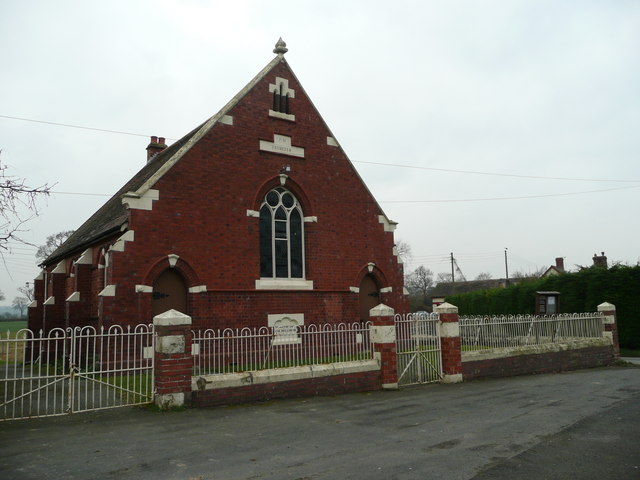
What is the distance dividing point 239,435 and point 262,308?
836 centimetres

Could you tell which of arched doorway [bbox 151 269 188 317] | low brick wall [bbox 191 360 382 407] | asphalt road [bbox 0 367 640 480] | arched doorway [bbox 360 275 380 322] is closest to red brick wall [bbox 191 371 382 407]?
low brick wall [bbox 191 360 382 407]

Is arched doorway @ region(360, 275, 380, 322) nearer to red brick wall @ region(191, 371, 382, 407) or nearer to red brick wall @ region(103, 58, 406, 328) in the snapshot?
red brick wall @ region(103, 58, 406, 328)

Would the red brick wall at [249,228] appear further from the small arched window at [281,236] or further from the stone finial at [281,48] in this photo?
the stone finial at [281,48]

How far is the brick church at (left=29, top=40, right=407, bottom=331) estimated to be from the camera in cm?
1454

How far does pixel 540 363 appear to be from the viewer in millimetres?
15852

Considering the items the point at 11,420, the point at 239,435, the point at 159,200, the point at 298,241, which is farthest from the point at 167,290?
the point at 239,435

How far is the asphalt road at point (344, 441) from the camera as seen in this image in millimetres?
6078

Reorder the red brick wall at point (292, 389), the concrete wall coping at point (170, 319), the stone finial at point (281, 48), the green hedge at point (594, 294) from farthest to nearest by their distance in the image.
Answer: the green hedge at point (594, 294) < the stone finial at point (281, 48) < the red brick wall at point (292, 389) < the concrete wall coping at point (170, 319)

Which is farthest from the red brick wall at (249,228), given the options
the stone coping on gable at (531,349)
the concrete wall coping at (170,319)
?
the stone coping on gable at (531,349)

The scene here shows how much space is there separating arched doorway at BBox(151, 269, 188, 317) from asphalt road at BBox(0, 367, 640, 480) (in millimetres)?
5328

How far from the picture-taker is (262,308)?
1611 centimetres

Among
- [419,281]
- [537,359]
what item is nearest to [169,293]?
[537,359]

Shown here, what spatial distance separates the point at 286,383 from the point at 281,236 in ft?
23.4

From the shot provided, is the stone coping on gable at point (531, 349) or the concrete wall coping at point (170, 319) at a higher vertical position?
the concrete wall coping at point (170, 319)
